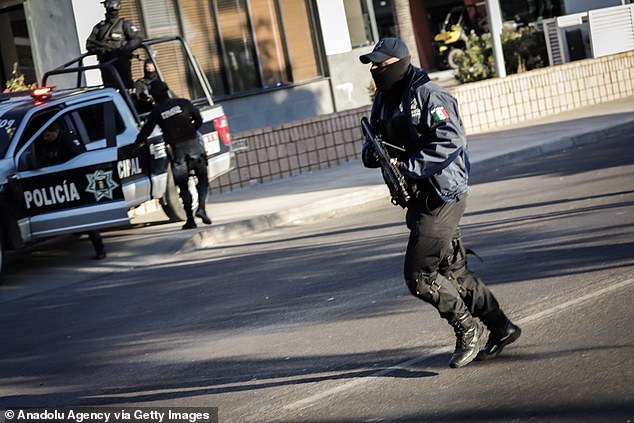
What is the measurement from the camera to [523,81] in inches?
784

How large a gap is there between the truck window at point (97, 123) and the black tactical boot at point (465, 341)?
744cm

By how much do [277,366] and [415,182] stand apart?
1.59 meters

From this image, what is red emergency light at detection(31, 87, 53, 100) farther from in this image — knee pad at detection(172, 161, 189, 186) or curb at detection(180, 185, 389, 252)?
curb at detection(180, 185, 389, 252)

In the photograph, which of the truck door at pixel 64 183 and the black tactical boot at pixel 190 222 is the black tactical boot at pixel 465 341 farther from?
the black tactical boot at pixel 190 222

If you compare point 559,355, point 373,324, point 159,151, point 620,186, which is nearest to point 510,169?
point 620,186

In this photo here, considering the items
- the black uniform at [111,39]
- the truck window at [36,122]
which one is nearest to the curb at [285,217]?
the truck window at [36,122]

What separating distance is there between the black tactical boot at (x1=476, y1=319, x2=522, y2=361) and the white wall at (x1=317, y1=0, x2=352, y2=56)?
50.0 ft

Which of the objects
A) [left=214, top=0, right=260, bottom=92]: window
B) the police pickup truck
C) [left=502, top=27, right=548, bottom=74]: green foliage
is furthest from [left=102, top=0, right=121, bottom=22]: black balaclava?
[left=502, top=27, right=548, bottom=74]: green foliage

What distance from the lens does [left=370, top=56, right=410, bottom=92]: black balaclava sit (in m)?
5.79

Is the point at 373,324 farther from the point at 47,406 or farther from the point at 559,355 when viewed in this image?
the point at 47,406

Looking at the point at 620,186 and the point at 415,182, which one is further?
the point at 620,186

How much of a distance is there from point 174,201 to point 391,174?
8.66m

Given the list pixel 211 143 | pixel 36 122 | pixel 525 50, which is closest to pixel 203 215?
pixel 211 143

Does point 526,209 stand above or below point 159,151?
below
